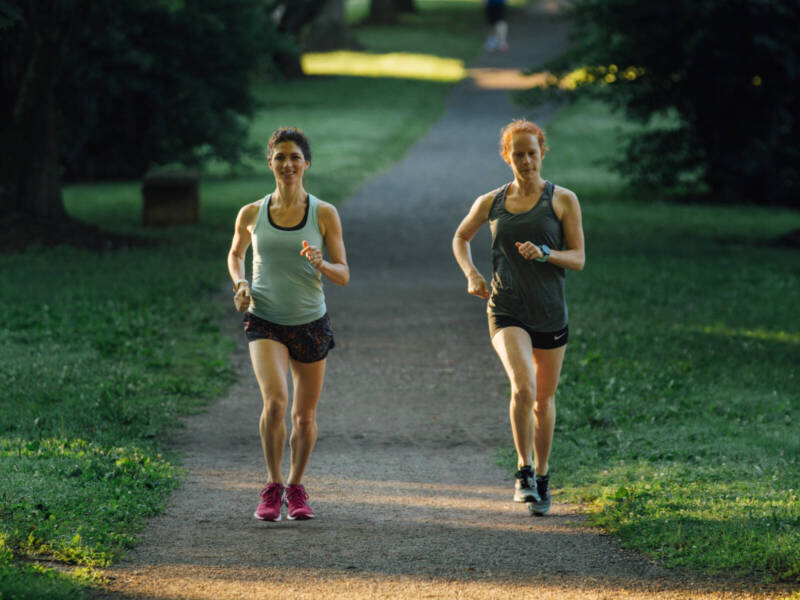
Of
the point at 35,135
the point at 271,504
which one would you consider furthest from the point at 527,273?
the point at 35,135

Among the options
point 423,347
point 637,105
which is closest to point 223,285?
point 423,347

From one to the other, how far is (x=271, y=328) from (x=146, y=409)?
3000 mm

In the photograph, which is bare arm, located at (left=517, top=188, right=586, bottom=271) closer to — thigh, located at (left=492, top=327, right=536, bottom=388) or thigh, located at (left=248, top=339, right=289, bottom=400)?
thigh, located at (left=492, top=327, right=536, bottom=388)

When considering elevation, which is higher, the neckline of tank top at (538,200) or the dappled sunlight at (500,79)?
the neckline of tank top at (538,200)

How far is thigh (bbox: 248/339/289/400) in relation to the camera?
20.7ft

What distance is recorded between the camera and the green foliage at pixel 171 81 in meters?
22.9

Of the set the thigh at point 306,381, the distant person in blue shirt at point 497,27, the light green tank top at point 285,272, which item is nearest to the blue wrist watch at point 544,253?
the light green tank top at point 285,272

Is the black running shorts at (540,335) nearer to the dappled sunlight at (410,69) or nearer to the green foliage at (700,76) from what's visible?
the green foliage at (700,76)

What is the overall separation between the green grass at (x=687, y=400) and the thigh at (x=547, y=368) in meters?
0.75

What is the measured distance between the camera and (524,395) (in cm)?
664

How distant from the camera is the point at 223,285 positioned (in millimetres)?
14648

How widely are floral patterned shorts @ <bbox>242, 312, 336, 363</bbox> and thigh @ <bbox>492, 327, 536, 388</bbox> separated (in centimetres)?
98

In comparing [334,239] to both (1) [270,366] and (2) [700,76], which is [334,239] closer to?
(1) [270,366]

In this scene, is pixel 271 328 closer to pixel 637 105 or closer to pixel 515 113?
pixel 637 105
